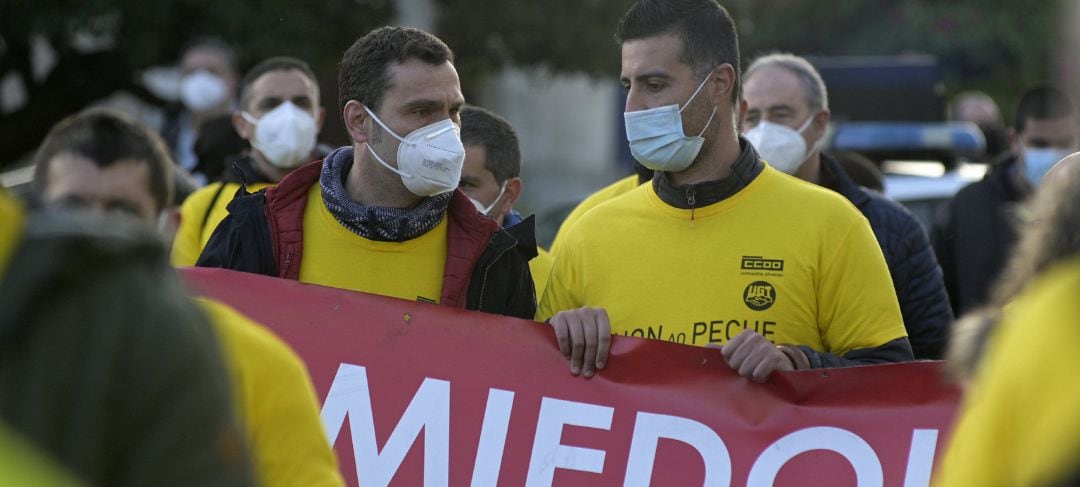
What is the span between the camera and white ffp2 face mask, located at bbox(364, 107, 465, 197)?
4.41 meters

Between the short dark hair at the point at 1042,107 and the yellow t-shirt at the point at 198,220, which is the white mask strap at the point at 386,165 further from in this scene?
the short dark hair at the point at 1042,107

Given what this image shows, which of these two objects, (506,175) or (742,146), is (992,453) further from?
(506,175)

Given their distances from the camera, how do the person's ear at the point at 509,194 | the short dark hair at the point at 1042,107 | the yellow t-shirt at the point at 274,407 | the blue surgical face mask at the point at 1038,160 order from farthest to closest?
the short dark hair at the point at 1042,107 < the blue surgical face mask at the point at 1038,160 < the person's ear at the point at 509,194 < the yellow t-shirt at the point at 274,407

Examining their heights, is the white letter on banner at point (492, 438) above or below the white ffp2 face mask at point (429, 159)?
below

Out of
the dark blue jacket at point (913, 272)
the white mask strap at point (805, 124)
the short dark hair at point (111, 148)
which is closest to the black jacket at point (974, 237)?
the white mask strap at point (805, 124)

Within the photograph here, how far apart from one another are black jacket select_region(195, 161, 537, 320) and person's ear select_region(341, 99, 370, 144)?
0.79ft

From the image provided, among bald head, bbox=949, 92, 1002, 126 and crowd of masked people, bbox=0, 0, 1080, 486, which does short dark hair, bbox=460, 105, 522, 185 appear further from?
bald head, bbox=949, 92, 1002, 126

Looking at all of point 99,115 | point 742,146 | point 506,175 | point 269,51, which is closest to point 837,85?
point 269,51

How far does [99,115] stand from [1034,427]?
2.14m

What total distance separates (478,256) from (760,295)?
0.79 meters

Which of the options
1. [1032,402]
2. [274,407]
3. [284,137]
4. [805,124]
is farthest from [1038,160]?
[1032,402]

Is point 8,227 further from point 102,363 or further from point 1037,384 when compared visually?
point 1037,384

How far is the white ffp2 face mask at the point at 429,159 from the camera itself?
4406 mm

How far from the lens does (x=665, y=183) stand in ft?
14.1
